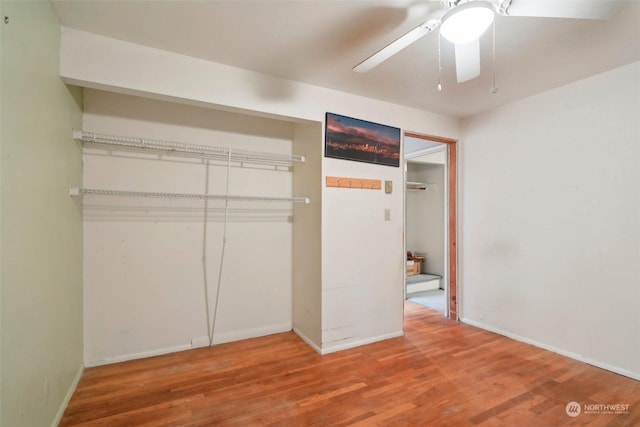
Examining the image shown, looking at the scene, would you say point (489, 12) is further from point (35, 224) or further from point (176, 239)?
point (176, 239)

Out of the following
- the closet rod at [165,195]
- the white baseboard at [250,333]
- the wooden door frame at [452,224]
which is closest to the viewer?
the closet rod at [165,195]

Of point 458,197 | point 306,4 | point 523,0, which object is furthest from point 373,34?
point 458,197

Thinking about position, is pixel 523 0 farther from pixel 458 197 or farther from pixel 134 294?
pixel 134 294

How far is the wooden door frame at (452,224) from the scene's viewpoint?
350 centimetres

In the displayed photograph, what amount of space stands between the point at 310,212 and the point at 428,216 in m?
3.31

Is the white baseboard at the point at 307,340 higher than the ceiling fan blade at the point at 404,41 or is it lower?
lower

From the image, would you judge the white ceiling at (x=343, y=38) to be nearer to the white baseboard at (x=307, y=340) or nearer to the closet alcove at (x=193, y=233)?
the closet alcove at (x=193, y=233)

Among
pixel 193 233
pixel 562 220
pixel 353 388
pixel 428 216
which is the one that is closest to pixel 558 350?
pixel 562 220

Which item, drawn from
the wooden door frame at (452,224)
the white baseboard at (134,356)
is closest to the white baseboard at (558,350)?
the wooden door frame at (452,224)

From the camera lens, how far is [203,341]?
8.95 ft

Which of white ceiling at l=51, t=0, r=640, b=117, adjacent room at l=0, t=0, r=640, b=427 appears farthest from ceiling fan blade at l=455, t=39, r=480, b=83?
white ceiling at l=51, t=0, r=640, b=117

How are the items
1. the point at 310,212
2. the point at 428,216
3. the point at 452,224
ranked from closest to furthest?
the point at 310,212 < the point at 452,224 < the point at 428,216

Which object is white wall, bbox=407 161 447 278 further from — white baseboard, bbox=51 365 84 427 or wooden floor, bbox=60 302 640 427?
white baseboard, bbox=51 365 84 427

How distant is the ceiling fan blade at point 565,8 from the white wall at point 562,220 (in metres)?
1.39
